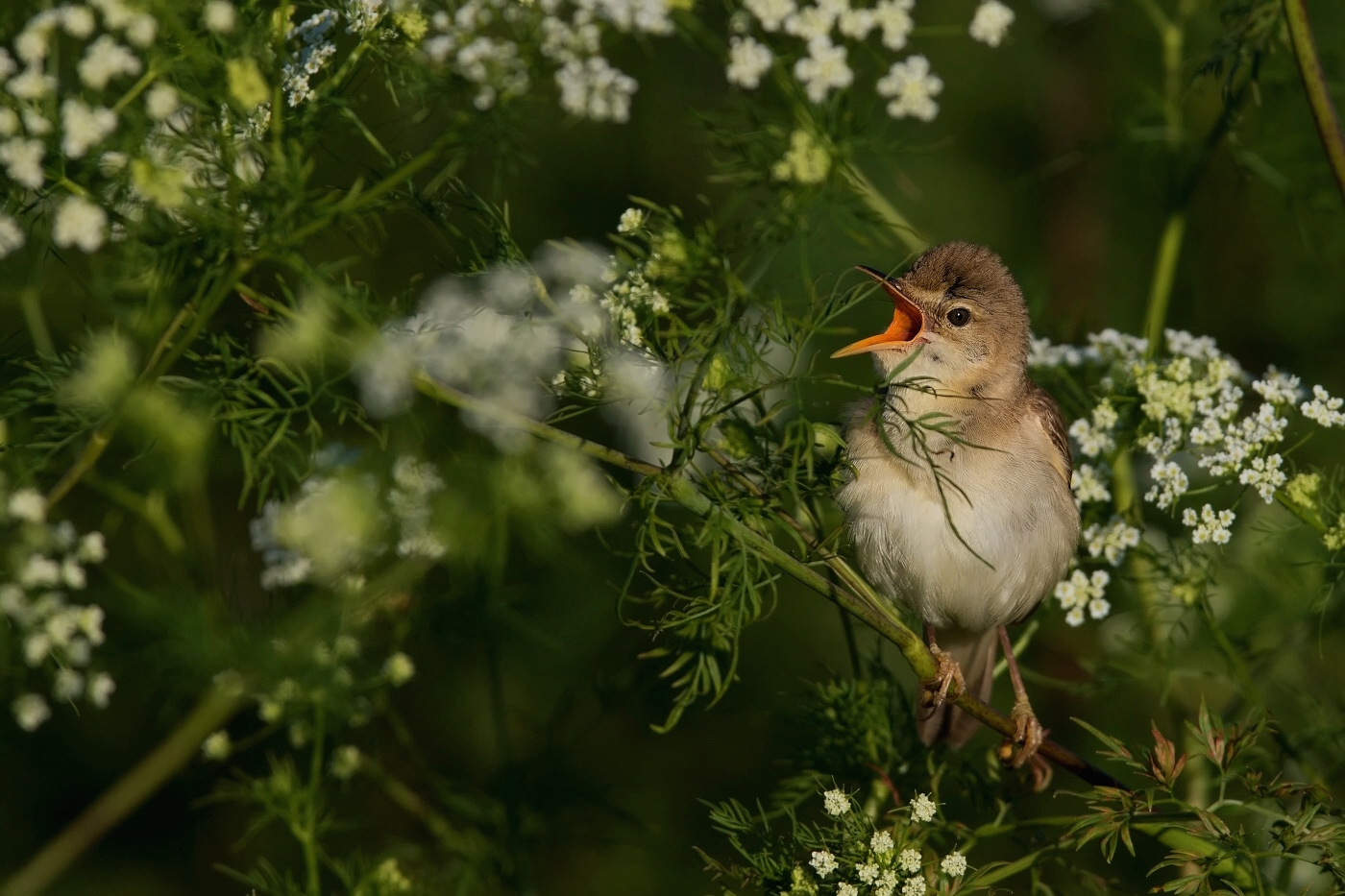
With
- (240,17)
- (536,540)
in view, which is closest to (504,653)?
(536,540)

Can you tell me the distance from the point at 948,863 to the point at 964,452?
1411 millimetres

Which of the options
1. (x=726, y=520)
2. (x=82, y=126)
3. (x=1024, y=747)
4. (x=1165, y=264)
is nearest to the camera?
(x=82, y=126)

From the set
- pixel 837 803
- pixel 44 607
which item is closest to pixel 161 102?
pixel 44 607

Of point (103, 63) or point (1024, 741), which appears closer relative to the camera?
point (103, 63)

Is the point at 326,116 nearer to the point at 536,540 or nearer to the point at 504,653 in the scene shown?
the point at 536,540

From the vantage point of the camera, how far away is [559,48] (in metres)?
2.24

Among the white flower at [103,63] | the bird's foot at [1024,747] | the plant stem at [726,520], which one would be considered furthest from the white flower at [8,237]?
the bird's foot at [1024,747]

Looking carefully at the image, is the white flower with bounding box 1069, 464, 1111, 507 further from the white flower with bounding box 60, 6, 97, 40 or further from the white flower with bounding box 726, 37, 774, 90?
the white flower with bounding box 60, 6, 97, 40

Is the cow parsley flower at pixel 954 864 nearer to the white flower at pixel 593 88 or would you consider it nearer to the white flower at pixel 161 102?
the white flower at pixel 593 88

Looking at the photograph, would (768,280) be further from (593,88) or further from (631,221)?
(593,88)

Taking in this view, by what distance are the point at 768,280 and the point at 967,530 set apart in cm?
94

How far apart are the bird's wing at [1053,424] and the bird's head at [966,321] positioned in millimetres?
84

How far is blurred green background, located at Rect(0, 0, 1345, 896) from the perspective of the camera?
3.77 m

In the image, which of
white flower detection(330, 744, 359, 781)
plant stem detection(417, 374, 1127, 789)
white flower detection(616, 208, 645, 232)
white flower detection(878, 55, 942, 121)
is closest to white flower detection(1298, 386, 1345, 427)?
plant stem detection(417, 374, 1127, 789)
